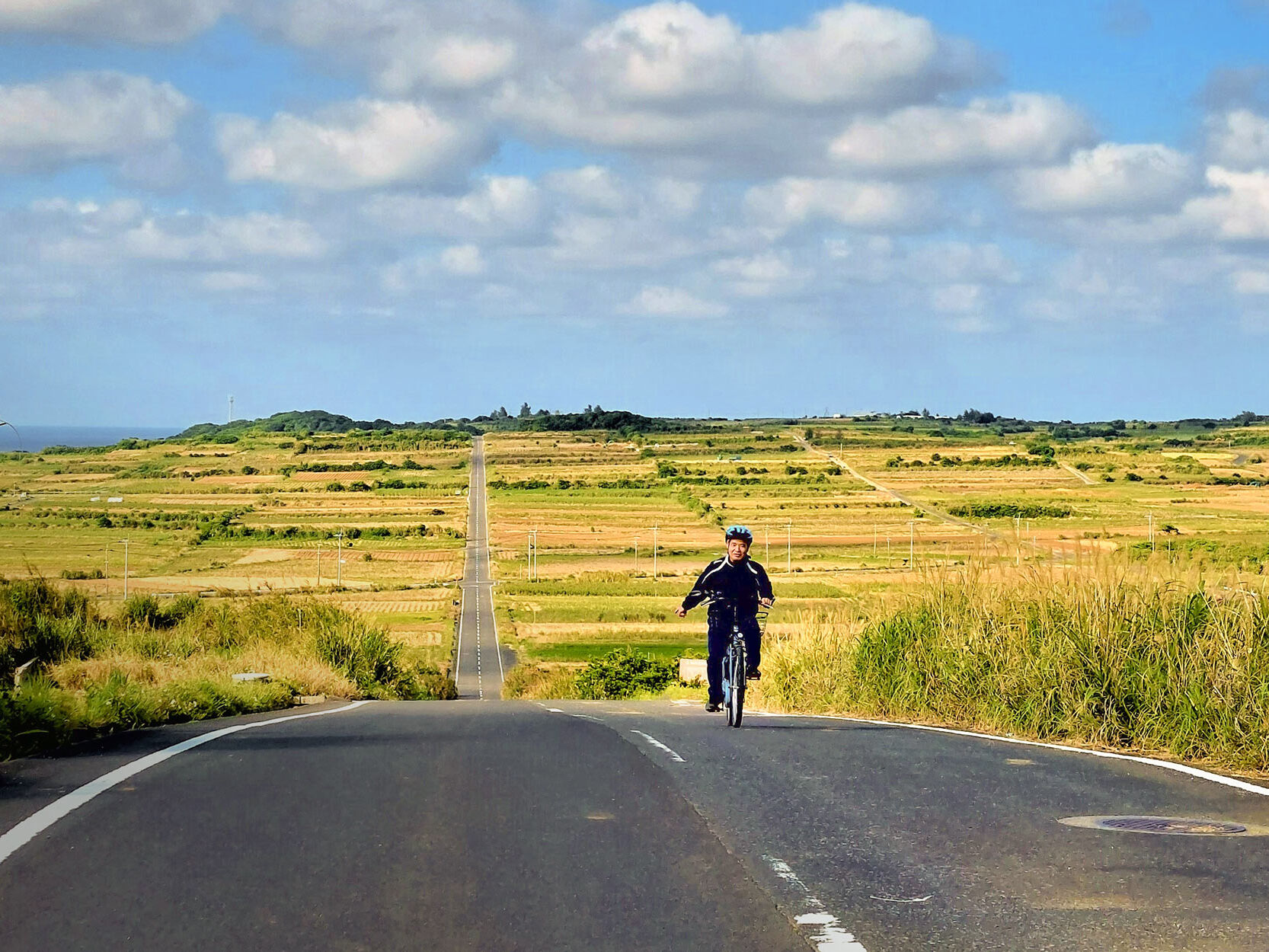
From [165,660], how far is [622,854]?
1762 centimetres

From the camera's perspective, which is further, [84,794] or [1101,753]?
[1101,753]

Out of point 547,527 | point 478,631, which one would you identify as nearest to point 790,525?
point 547,527

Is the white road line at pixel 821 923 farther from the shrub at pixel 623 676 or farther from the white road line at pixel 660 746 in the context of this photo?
the shrub at pixel 623 676

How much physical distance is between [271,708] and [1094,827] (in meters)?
13.5

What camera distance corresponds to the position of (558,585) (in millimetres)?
127062

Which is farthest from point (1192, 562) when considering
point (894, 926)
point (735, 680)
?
point (894, 926)

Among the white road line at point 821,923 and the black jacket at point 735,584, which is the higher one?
the black jacket at point 735,584

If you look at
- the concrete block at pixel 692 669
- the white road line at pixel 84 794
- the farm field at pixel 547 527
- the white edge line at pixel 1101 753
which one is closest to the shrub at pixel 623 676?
the concrete block at pixel 692 669

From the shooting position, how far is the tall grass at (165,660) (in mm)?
13156

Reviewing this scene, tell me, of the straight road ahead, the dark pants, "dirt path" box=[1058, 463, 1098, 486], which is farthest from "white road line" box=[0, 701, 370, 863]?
"dirt path" box=[1058, 463, 1098, 486]

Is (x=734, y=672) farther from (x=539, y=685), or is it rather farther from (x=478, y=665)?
(x=478, y=665)

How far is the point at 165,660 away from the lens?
23.4 metres

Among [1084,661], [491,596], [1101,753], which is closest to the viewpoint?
[1101,753]

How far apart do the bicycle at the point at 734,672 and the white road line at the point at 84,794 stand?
5.09 metres
